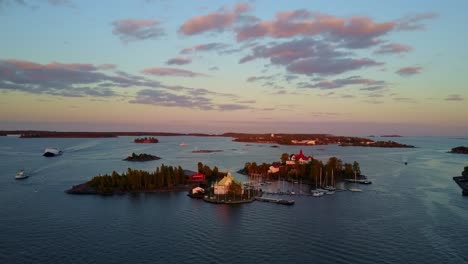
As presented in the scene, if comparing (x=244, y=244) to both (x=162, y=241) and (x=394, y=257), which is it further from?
(x=394, y=257)

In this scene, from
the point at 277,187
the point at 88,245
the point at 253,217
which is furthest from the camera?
the point at 277,187

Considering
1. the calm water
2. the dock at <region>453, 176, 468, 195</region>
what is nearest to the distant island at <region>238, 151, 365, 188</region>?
the calm water

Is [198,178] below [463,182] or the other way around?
below

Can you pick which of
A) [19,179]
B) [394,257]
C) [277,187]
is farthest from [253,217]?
[19,179]

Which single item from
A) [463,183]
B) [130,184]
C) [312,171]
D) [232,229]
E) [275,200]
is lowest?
[232,229]

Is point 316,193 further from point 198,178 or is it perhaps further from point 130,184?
point 130,184

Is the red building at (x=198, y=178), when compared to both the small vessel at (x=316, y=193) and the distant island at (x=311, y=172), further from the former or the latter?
the small vessel at (x=316, y=193)

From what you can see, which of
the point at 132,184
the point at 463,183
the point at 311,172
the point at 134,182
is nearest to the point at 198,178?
the point at 134,182

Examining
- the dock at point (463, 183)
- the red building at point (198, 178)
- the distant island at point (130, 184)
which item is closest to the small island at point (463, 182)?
the dock at point (463, 183)
